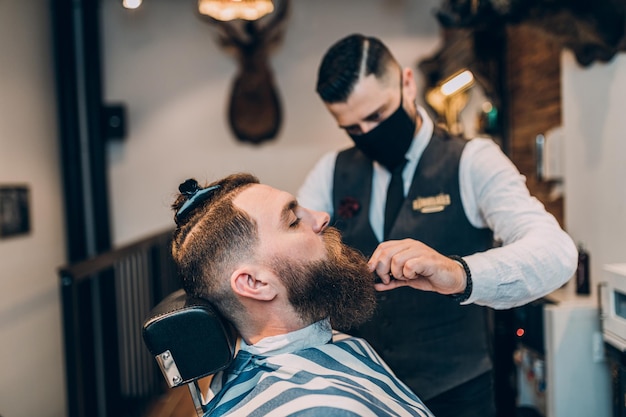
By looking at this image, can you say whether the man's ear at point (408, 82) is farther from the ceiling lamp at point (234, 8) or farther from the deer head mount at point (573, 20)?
the ceiling lamp at point (234, 8)

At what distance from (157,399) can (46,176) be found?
6.11 ft

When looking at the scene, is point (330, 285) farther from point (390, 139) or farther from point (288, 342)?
point (390, 139)

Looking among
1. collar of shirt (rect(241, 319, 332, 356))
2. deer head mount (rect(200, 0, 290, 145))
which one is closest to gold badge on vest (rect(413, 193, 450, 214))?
collar of shirt (rect(241, 319, 332, 356))

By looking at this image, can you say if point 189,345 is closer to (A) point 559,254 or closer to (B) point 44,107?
(A) point 559,254

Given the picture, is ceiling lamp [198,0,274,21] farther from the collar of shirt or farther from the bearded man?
the collar of shirt

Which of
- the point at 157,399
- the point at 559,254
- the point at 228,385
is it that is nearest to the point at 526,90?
the point at 559,254

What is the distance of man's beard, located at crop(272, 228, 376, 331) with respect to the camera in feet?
4.65

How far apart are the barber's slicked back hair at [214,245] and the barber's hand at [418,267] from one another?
0.34 meters

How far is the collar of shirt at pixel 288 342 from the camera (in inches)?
56.5

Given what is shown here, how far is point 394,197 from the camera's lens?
1.79m

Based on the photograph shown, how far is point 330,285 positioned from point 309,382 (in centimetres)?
26

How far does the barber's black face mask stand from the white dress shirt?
0.13 ft

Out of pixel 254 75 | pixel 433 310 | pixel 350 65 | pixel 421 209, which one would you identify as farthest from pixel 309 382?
pixel 254 75

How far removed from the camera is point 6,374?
3.15 m
